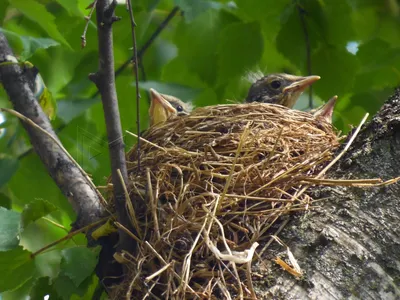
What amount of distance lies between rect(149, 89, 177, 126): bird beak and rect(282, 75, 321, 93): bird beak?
714 mm

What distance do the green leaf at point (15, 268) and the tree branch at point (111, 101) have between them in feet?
1.25

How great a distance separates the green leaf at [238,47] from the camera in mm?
3525

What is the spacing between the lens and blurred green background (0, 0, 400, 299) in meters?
3.37

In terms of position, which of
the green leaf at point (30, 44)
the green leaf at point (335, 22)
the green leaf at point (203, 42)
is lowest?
the green leaf at point (203, 42)

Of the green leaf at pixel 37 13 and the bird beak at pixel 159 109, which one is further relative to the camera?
the bird beak at pixel 159 109

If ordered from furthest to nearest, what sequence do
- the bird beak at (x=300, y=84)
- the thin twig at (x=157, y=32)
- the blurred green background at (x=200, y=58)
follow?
the thin twig at (x=157, y=32), the bird beak at (x=300, y=84), the blurred green background at (x=200, y=58)

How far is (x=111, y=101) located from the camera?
2207 mm

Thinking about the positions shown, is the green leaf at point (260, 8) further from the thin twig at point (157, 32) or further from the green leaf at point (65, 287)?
the green leaf at point (65, 287)

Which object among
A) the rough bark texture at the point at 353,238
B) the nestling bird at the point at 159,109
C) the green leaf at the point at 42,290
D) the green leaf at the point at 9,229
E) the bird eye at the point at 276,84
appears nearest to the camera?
the rough bark texture at the point at 353,238

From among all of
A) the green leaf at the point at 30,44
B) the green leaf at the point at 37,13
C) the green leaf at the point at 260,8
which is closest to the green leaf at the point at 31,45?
the green leaf at the point at 30,44

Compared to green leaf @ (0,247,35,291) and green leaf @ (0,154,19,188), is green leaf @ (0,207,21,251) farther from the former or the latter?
green leaf @ (0,154,19,188)

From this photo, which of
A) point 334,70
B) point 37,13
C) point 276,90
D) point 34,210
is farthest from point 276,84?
point 34,210

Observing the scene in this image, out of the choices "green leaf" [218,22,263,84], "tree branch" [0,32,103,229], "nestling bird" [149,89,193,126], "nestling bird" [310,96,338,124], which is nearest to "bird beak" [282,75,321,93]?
"nestling bird" [310,96,338,124]

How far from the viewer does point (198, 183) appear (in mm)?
2600
